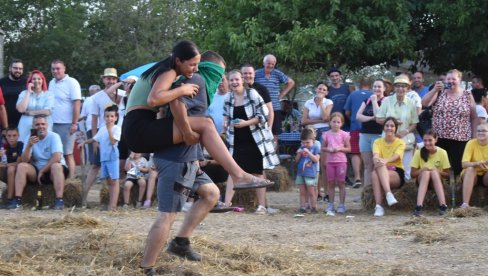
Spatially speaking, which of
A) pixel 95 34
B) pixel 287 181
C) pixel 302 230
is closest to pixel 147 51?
pixel 95 34

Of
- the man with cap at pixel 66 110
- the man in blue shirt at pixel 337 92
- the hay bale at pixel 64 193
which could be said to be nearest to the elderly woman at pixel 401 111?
the man in blue shirt at pixel 337 92

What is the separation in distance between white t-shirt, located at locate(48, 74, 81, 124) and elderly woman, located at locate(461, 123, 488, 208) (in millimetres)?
5644

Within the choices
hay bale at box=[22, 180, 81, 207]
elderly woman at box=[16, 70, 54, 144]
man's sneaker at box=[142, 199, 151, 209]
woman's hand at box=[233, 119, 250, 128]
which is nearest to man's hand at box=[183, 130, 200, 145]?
woman's hand at box=[233, 119, 250, 128]

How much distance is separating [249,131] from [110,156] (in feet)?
6.43

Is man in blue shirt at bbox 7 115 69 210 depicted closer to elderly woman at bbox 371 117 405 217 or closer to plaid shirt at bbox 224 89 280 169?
plaid shirt at bbox 224 89 280 169

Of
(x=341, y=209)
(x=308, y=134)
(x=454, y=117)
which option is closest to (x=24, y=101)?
(x=308, y=134)

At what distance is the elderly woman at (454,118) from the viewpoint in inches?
479

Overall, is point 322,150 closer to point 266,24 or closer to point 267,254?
point 267,254

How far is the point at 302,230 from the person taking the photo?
9.99 meters

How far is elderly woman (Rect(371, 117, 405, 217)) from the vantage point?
37.9ft

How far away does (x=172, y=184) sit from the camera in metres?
6.75

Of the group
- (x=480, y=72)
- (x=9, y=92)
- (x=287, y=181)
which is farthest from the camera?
(x=480, y=72)

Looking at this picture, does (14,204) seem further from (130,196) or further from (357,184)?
(357,184)

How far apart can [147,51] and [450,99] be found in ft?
83.9
